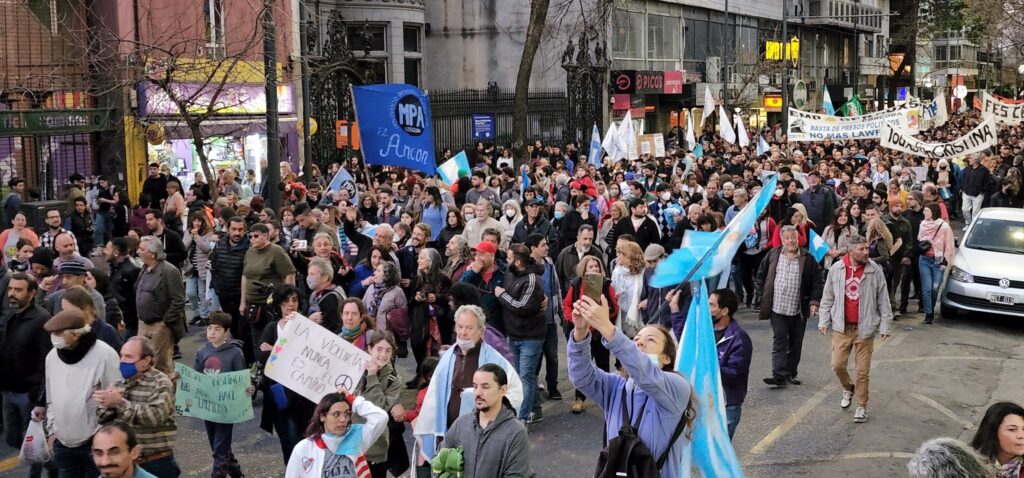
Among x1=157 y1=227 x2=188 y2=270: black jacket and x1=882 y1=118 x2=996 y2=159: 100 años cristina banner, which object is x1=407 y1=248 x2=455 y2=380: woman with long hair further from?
x1=882 y1=118 x2=996 y2=159: 100 años cristina banner

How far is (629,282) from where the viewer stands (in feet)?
34.4

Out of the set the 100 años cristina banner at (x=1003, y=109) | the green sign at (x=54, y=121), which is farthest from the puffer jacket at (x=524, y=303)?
the 100 años cristina banner at (x=1003, y=109)

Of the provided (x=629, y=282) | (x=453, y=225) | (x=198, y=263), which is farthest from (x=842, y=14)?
(x=629, y=282)

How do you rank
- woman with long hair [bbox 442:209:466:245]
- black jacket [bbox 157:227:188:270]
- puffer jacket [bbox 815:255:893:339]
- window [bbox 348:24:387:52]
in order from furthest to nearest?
window [bbox 348:24:387:52]
woman with long hair [bbox 442:209:466:245]
black jacket [bbox 157:227:188:270]
puffer jacket [bbox 815:255:893:339]

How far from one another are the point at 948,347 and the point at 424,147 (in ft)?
24.1

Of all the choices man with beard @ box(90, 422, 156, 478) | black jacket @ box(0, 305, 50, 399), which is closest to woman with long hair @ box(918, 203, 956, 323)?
black jacket @ box(0, 305, 50, 399)

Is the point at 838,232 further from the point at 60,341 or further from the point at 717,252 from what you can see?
the point at 60,341

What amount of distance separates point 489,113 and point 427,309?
24191 mm

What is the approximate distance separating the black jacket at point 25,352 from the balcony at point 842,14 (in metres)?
56.7

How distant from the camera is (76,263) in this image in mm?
9609

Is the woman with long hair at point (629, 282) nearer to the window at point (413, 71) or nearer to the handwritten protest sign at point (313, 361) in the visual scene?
A: the handwritten protest sign at point (313, 361)

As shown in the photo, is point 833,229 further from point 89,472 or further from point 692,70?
point 692,70

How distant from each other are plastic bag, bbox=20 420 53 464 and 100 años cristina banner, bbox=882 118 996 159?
19.4m

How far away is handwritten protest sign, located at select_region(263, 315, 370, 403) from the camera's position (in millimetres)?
7238
